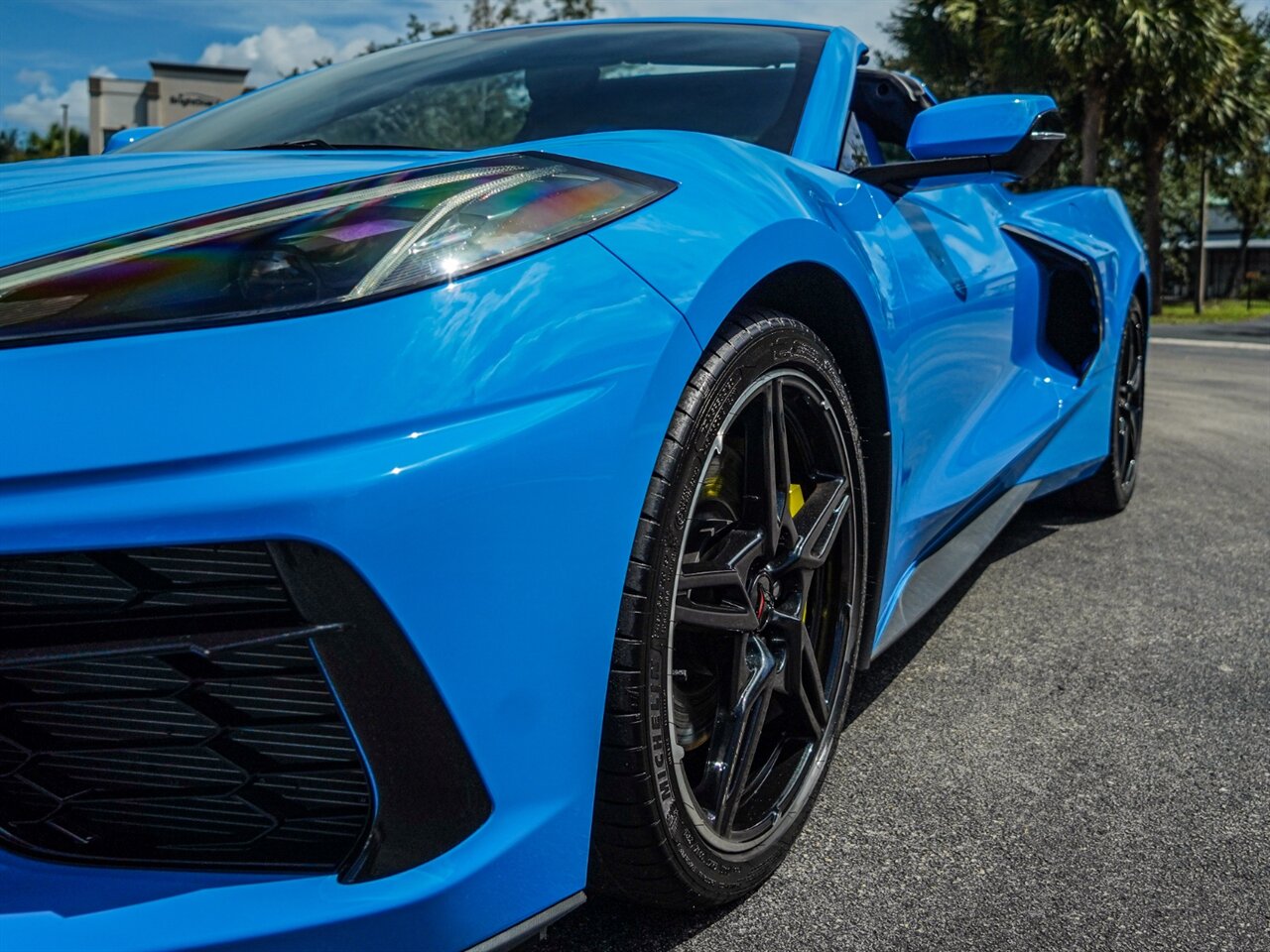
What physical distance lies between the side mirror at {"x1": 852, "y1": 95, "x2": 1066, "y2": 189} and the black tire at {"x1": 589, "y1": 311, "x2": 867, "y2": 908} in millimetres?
572

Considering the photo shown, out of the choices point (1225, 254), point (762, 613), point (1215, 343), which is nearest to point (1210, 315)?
point (1215, 343)

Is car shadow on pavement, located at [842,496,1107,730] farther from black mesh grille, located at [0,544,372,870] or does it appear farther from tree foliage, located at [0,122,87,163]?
tree foliage, located at [0,122,87,163]

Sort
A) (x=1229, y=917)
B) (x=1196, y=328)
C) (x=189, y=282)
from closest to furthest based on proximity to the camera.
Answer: (x=189, y=282)
(x=1229, y=917)
(x=1196, y=328)

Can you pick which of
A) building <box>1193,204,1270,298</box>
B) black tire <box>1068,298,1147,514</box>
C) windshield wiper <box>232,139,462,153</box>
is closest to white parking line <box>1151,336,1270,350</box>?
black tire <box>1068,298,1147,514</box>

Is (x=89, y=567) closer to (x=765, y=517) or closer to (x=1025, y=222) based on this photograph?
(x=765, y=517)

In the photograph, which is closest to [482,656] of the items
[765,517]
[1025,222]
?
[765,517]

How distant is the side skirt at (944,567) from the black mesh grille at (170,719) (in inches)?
42.1

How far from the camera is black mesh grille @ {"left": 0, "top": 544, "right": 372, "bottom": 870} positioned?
1067mm

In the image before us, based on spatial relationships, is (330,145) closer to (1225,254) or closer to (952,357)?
(952,357)

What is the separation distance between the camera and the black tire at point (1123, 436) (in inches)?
148

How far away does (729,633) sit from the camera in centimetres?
151

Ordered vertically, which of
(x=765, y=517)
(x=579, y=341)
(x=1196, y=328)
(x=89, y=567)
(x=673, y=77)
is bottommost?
(x=1196, y=328)

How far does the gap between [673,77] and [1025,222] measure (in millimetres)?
1115

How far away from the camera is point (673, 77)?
235cm
